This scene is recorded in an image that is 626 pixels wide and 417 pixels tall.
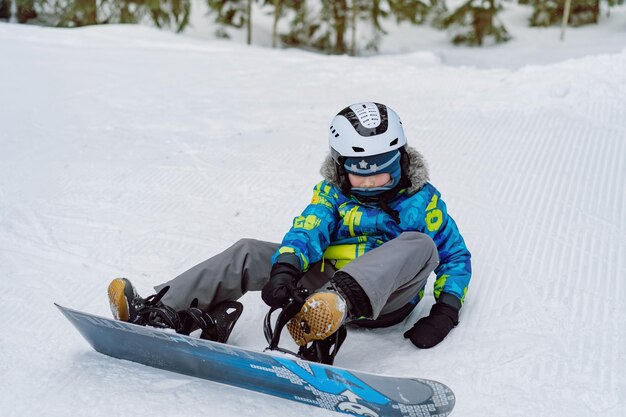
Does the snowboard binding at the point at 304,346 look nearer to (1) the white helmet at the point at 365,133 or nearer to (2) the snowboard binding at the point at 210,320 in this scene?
(2) the snowboard binding at the point at 210,320

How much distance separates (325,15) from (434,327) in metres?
19.0

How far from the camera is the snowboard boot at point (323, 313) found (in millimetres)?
2281

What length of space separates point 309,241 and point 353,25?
1796 centimetres

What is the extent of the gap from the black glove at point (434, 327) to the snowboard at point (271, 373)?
0.58m

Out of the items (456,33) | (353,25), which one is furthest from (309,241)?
(456,33)

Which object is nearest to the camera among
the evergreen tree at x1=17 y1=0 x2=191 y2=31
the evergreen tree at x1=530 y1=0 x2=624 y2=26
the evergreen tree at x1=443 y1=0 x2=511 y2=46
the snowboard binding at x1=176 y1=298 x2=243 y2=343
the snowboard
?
the snowboard

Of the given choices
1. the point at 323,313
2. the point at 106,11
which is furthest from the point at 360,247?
the point at 106,11

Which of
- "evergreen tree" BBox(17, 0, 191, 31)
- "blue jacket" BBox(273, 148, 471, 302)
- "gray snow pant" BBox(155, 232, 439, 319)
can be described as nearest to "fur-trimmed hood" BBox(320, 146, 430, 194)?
"blue jacket" BBox(273, 148, 471, 302)

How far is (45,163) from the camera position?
5.45 metres

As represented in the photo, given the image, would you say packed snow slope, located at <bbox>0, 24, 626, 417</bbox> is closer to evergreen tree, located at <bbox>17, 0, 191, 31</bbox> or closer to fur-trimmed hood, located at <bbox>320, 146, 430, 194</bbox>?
fur-trimmed hood, located at <bbox>320, 146, 430, 194</bbox>

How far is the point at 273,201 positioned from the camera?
4.67 metres

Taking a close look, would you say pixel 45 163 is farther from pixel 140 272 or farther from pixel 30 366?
pixel 30 366

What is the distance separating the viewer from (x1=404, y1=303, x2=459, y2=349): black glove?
272cm

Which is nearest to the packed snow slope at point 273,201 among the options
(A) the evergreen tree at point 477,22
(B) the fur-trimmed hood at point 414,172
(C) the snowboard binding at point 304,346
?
(C) the snowboard binding at point 304,346
